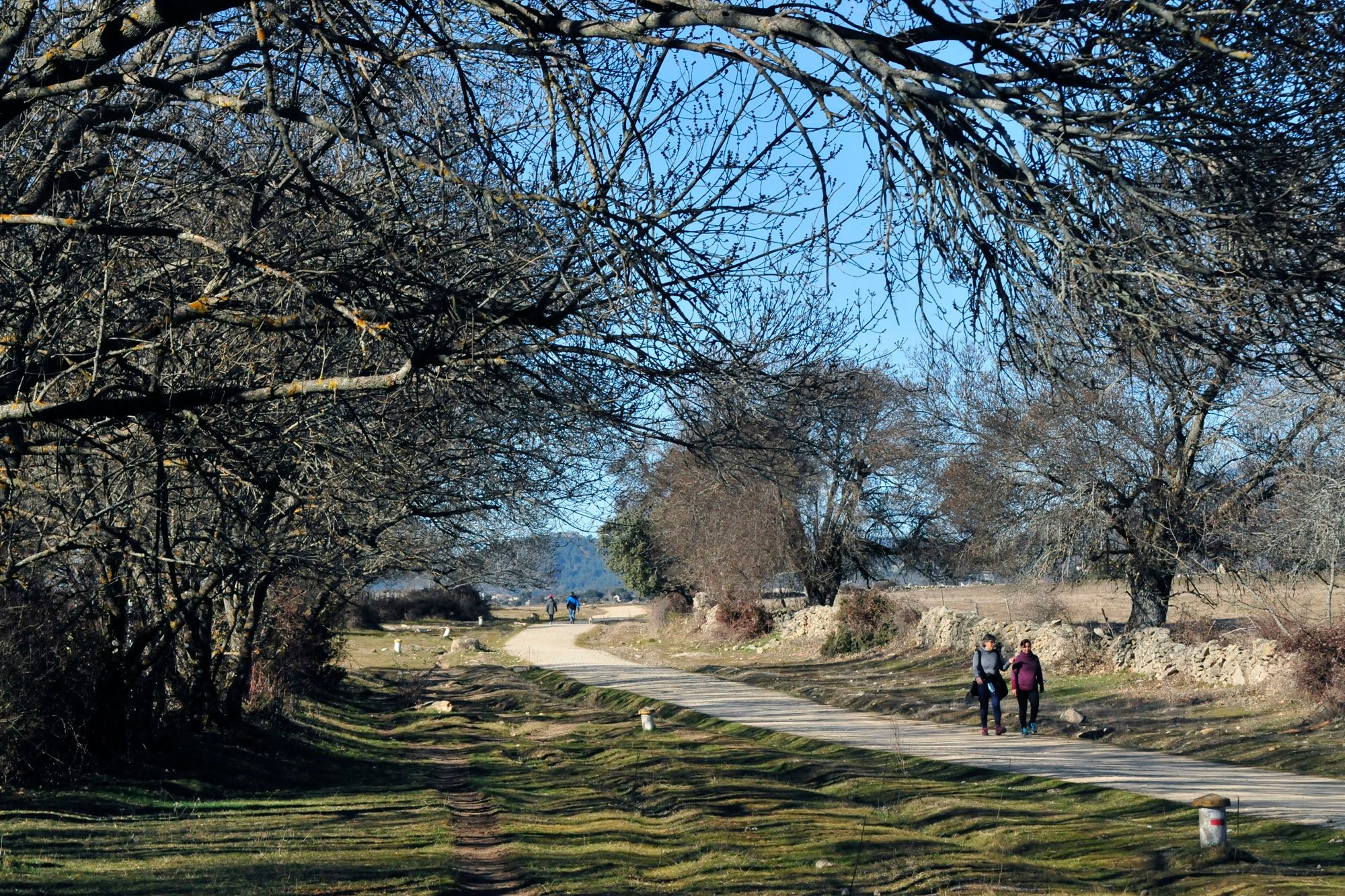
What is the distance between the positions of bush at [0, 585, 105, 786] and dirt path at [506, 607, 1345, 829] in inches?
450

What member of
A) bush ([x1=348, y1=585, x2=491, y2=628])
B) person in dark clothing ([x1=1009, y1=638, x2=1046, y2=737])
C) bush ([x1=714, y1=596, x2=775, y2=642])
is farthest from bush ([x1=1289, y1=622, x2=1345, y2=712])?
bush ([x1=348, y1=585, x2=491, y2=628])

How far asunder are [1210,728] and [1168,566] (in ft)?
26.4

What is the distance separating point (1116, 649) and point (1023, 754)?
8958 mm

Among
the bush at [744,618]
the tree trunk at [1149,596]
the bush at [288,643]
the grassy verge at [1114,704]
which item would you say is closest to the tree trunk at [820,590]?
the bush at [744,618]

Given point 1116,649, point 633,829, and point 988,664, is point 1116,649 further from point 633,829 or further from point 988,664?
point 633,829

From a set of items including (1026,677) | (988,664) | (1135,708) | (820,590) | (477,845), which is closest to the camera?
(477,845)

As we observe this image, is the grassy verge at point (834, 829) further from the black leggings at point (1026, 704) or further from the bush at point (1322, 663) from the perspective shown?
the bush at point (1322, 663)

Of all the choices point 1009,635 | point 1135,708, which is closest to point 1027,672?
point 1135,708

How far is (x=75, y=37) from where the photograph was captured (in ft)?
21.0

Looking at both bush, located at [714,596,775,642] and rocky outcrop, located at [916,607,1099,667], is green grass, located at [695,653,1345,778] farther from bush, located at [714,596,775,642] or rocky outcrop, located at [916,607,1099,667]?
bush, located at [714,596,775,642]

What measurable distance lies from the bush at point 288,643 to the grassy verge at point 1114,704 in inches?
443

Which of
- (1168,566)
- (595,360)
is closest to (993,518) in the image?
(1168,566)

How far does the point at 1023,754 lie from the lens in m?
18.5

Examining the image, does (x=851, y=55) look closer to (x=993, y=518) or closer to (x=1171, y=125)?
(x=1171, y=125)
